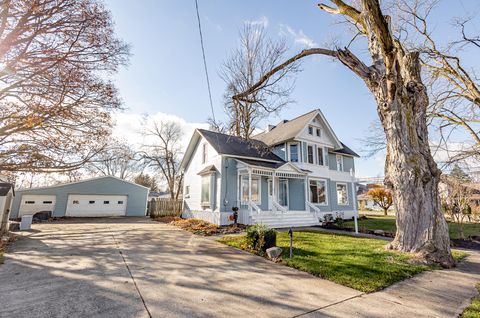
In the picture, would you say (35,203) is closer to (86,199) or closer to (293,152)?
(86,199)

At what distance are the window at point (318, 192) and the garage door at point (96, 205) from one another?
1756 cm

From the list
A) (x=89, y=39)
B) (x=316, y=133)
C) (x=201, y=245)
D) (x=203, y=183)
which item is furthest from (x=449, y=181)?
(x=89, y=39)

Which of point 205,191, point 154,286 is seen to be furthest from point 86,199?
point 154,286

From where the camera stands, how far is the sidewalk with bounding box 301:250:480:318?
309 centimetres

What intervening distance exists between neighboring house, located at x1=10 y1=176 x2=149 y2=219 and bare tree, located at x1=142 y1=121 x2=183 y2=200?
5227 mm

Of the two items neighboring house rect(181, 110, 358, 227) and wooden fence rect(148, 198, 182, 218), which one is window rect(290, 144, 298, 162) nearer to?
neighboring house rect(181, 110, 358, 227)

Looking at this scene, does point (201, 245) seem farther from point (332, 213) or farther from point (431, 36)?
point (431, 36)

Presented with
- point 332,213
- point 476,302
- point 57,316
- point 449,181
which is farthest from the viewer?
point 332,213

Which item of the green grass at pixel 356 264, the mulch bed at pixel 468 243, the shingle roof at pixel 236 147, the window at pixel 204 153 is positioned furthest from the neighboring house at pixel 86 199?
the mulch bed at pixel 468 243

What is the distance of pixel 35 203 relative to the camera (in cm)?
1769

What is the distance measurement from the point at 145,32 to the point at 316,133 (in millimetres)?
13544

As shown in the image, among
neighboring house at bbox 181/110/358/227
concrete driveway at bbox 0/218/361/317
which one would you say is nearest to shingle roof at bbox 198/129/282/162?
neighboring house at bbox 181/110/358/227

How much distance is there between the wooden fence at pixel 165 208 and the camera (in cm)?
1930

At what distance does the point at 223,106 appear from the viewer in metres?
12.6
